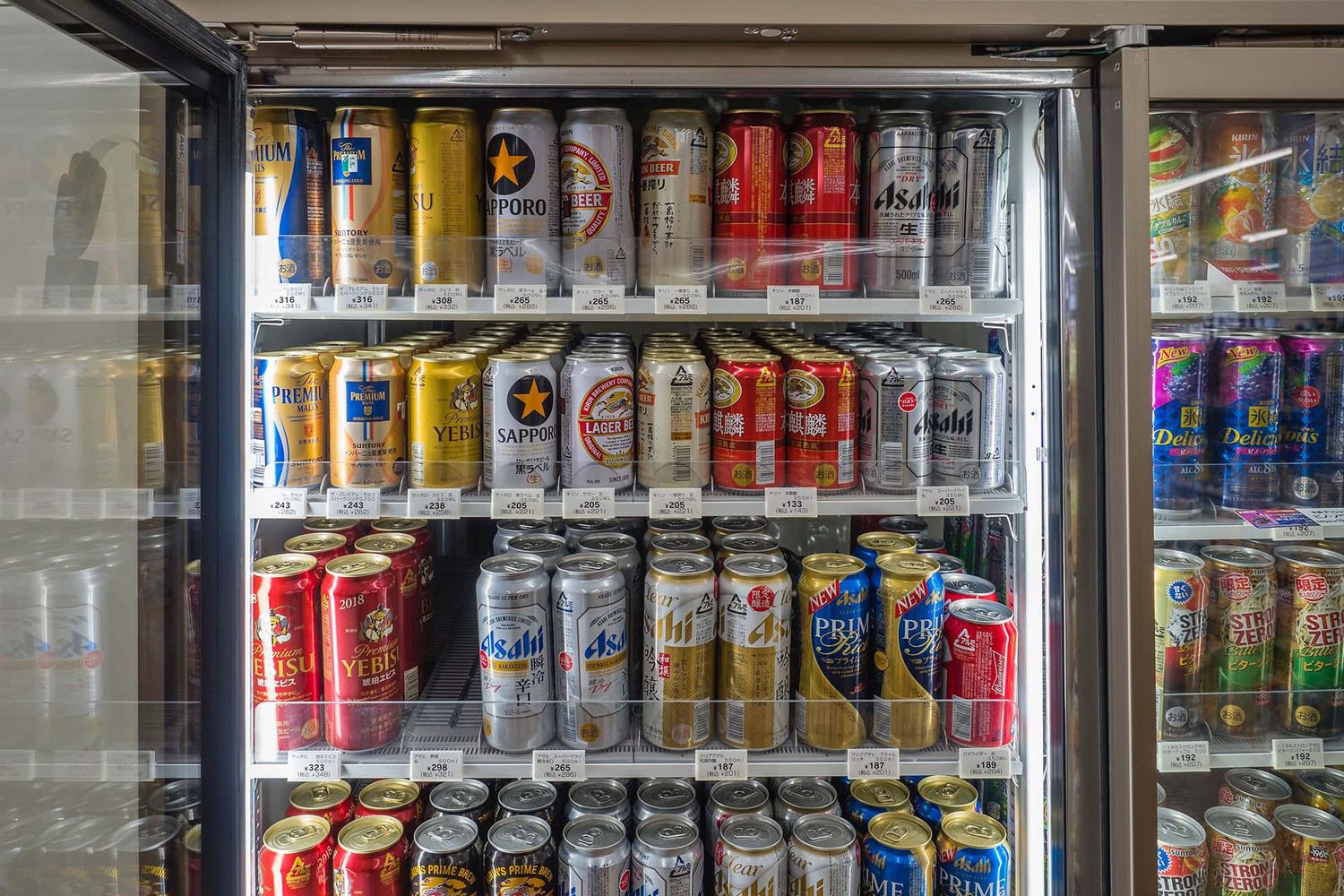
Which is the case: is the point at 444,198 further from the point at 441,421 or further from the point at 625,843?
the point at 625,843

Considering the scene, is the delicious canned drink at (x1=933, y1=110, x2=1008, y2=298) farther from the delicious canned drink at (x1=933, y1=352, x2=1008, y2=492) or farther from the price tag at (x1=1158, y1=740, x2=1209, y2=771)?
the price tag at (x1=1158, y1=740, x2=1209, y2=771)

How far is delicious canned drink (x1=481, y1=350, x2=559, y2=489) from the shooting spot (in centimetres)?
140

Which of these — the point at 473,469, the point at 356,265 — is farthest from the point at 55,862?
the point at 356,265

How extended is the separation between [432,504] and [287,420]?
27 centimetres

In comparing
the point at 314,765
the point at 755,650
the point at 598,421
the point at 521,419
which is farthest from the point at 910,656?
the point at 314,765

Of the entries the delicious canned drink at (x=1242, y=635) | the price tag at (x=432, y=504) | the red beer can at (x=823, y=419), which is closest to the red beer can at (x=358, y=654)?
the price tag at (x=432, y=504)

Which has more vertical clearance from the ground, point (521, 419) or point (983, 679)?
point (521, 419)

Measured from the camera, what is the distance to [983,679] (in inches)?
56.4

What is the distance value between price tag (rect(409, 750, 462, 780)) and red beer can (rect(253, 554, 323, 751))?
0.61ft

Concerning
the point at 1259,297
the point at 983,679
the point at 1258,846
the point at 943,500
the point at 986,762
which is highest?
the point at 1259,297

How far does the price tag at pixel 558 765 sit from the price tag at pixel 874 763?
42 cm

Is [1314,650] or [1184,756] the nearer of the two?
[1184,756]

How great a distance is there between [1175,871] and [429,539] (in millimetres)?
1397

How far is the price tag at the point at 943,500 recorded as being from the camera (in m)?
1.39
